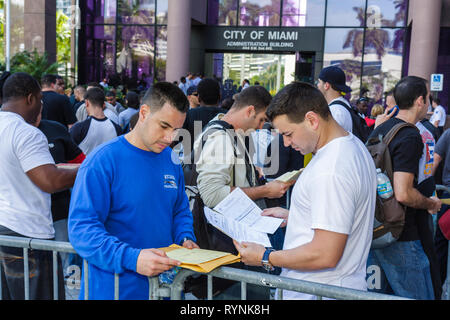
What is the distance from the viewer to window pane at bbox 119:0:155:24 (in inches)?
930

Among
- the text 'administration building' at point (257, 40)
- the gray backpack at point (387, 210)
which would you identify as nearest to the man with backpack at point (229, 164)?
the gray backpack at point (387, 210)

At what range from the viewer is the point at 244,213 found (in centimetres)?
310

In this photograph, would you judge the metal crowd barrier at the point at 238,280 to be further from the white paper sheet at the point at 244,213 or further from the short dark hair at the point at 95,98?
the short dark hair at the point at 95,98

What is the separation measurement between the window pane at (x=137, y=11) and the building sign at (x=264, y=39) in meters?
3.06

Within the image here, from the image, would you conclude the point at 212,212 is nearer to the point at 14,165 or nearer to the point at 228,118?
the point at 228,118

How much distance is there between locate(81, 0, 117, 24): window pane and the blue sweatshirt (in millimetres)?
23513

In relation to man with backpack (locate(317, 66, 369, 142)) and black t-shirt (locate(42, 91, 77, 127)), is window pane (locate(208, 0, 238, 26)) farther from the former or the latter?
man with backpack (locate(317, 66, 369, 142))

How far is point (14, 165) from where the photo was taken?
322 cm

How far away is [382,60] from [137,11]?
12.5 m

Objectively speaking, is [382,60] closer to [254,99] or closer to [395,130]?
[395,130]

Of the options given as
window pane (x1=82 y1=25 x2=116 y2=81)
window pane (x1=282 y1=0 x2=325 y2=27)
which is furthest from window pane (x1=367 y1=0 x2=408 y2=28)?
window pane (x1=82 y1=25 x2=116 y2=81)

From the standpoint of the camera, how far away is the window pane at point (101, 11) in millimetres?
24109
